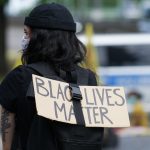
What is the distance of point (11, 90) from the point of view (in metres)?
3.63

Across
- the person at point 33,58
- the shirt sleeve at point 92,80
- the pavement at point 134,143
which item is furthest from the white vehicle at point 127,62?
the person at point 33,58

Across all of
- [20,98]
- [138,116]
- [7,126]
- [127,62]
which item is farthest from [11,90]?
[127,62]

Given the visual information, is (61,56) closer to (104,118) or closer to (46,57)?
(46,57)

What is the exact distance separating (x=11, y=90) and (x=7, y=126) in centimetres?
19

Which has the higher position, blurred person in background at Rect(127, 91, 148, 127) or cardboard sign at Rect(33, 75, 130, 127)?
cardboard sign at Rect(33, 75, 130, 127)

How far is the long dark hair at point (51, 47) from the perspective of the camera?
12.1ft

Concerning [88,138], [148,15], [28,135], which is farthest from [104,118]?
[148,15]

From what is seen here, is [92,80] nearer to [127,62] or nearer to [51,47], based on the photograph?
[51,47]

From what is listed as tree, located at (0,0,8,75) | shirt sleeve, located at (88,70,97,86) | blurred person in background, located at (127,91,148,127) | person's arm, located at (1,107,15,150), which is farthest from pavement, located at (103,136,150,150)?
tree, located at (0,0,8,75)

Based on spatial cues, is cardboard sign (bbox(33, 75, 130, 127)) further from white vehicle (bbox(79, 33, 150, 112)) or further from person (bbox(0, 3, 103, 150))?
white vehicle (bbox(79, 33, 150, 112))

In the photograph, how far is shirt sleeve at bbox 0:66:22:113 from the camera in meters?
3.63

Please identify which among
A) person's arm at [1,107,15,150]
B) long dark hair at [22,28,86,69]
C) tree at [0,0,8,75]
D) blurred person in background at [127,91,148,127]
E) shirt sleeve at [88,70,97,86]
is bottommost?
tree at [0,0,8,75]

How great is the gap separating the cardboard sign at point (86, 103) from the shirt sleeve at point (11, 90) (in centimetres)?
8

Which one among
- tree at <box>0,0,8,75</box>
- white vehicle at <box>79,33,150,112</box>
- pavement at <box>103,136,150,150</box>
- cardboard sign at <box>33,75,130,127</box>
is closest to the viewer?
cardboard sign at <box>33,75,130,127</box>
